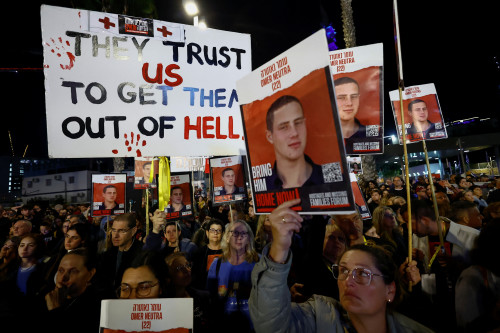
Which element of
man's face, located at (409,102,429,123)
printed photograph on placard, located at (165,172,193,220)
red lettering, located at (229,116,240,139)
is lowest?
printed photograph on placard, located at (165,172,193,220)

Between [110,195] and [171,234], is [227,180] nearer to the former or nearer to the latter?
[171,234]

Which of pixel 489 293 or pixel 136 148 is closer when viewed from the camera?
pixel 489 293

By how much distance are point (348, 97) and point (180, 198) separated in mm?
3795

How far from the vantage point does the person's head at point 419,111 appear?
5145 millimetres

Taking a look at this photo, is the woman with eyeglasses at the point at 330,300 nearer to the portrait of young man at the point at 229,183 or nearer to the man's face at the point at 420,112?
the portrait of young man at the point at 229,183

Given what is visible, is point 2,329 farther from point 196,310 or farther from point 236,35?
point 236,35

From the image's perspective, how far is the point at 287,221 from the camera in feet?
5.19

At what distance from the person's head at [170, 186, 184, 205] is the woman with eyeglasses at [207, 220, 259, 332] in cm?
189

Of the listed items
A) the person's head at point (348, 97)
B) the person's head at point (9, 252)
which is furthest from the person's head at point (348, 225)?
the person's head at point (9, 252)

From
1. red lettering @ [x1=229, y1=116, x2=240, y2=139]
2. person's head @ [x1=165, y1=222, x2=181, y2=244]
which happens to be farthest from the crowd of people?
red lettering @ [x1=229, y1=116, x2=240, y2=139]

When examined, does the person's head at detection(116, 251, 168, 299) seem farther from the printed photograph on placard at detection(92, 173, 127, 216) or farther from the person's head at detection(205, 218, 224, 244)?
the printed photograph on placard at detection(92, 173, 127, 216)

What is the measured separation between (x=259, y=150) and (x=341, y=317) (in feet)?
4.00

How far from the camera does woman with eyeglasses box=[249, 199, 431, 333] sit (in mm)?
1585

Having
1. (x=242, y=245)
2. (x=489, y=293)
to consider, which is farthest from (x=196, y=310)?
(x=489, y=293)
